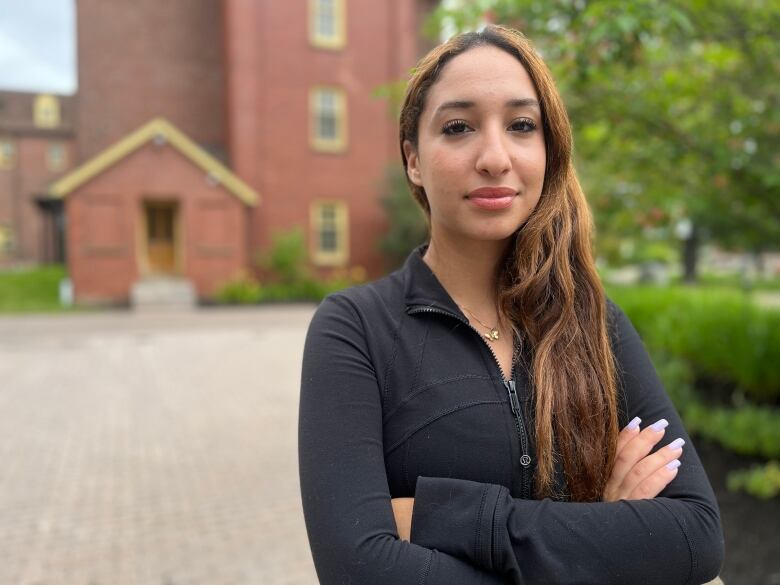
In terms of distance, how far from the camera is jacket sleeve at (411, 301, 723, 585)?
4.52 feet

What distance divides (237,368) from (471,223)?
29.8 feet

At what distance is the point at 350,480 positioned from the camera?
1433 mm

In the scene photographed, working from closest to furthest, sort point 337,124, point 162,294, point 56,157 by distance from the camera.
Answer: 1. point 162,294
2. point 337,124
3. point 56,157

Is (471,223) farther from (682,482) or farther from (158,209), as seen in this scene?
(158,209)

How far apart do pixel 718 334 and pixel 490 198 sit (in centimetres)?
585

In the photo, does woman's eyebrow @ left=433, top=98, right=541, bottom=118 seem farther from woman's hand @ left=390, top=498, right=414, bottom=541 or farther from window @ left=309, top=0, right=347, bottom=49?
window @ left=309, top=0, right=347, bottom=49

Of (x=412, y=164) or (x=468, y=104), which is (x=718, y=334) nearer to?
(x=412, y=164)

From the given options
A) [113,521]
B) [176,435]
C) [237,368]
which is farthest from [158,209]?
[113,521]

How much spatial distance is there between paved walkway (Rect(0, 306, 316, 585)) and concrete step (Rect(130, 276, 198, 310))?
827cm

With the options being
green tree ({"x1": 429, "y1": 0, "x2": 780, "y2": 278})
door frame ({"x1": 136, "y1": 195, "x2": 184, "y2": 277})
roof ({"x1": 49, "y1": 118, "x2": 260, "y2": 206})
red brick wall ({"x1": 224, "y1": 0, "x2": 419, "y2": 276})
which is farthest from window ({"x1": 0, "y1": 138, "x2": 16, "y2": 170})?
green tree ({"x1": 429, "y1": 0, "x2": 780, "y2": 278})

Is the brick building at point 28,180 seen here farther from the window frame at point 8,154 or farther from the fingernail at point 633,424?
the fingernail at point 633,424

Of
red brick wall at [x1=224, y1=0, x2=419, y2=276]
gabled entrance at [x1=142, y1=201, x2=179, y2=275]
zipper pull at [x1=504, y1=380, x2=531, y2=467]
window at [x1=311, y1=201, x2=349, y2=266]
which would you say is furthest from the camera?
window at [x1=311, y1=201, x2=349, y2=266]

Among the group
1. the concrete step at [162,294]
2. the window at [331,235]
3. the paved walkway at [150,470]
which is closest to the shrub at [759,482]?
the paved walkway at [150,470]

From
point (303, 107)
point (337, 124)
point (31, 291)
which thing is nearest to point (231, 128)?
point (303, 107)
